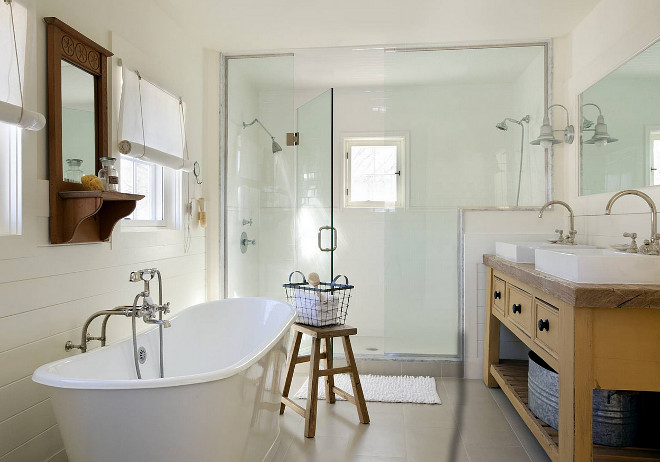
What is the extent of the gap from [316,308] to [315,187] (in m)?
0.93

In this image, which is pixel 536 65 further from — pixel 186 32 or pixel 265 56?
pixel 186 32

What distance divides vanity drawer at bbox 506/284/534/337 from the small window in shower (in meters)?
1.20

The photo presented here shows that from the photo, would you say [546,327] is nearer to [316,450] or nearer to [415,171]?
[316,450]

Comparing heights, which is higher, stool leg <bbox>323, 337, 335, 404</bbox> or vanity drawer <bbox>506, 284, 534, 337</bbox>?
vanity drawer <bbox>506, 284, 534, 337</bbox>

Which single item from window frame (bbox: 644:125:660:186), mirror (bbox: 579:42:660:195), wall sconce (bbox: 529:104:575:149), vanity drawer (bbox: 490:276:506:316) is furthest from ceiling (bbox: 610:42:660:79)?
vanity drawer (bbox: 490:276:506:316)

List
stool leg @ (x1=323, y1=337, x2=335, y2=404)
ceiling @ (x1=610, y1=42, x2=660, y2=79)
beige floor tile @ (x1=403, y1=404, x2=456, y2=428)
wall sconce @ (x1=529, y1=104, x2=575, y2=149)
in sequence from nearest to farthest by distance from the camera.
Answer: ceiling @ (x1=610, y1=42, x2=660, y2=79)
beige floor tile @ (x1=403, y1=404, x2=456, y2=428)
stool leg @ (x1=323, y1=337, x2=335, y2=404)
wall sconce @ (x1=529, y1=104, x2=575, y2=149)

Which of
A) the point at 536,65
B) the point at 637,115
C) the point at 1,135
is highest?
the point at 536,65

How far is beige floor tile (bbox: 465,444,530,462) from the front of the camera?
262cm

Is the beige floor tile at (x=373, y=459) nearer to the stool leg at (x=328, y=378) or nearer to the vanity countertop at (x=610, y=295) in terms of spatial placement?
the stool leg at (x=328, y=378)

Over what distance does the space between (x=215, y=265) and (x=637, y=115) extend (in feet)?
9.95

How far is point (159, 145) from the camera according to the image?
3.24 metres

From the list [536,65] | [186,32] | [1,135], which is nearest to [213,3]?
[186,32]

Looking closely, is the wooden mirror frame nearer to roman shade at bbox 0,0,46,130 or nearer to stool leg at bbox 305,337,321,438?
roman shade at bbox 0,0,46,130

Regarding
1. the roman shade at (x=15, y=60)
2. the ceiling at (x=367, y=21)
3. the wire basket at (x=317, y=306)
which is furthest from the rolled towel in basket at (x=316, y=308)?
the ceiling at (x=367, y=21)
